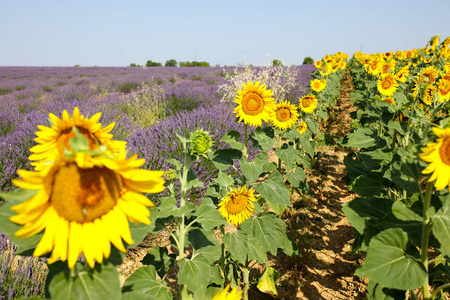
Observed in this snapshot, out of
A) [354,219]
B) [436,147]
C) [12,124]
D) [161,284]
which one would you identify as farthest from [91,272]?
[12,124]

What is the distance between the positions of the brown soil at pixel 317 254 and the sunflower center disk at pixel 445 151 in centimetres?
139

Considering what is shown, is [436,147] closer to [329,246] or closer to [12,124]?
[329,246]

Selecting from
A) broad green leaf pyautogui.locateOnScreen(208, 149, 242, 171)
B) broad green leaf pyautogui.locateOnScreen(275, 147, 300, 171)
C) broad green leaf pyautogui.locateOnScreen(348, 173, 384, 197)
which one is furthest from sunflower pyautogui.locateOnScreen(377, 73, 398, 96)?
broad green leaf pyautogui.locateOnScreen(208, 149, 242, 171)

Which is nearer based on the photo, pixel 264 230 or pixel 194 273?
pixel 194 273

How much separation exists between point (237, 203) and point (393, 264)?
101 centimetres

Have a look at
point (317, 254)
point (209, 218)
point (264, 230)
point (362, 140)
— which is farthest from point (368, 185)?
point (209, 218)

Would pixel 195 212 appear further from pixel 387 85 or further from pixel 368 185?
pixel 387 85

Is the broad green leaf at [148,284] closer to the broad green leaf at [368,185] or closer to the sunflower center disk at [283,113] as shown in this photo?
the broad green leaf at [368,185]

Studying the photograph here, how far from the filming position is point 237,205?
196 centimetres

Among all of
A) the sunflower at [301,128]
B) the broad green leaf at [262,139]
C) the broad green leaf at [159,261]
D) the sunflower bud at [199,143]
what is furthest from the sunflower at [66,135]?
the sunflower at [301,128]

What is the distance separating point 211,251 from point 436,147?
114cm

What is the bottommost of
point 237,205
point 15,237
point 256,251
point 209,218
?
point 256,251

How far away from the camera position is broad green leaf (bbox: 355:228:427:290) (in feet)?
3.54

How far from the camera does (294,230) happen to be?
328 cm
